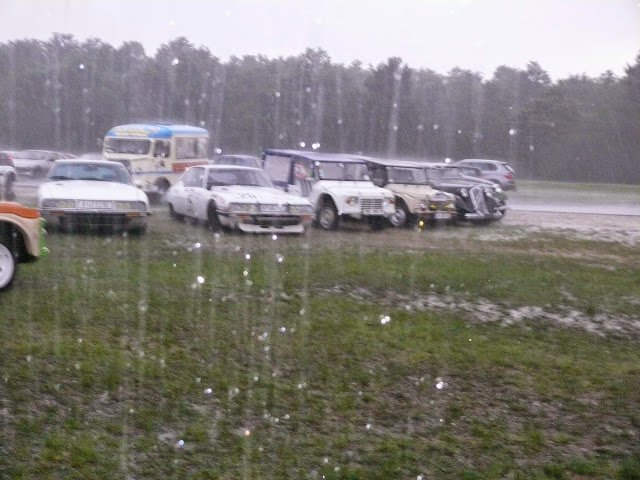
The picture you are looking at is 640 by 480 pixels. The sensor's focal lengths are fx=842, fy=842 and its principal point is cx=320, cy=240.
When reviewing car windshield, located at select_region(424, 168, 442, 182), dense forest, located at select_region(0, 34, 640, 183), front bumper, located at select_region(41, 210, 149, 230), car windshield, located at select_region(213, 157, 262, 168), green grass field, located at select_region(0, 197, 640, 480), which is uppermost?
dense forest, located at select_region(0, 34, 640, 183)

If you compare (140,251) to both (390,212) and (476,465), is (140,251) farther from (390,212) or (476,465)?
(476,465)

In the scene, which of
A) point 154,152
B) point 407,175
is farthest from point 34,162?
point 407,175

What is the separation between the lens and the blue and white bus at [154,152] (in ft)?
73.7

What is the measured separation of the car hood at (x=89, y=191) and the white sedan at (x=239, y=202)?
4.90ft

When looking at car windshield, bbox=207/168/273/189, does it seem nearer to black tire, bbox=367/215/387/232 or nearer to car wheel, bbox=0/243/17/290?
black tire, bbox=367/215/387/232

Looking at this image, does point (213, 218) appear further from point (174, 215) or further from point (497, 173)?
point (497, 173)

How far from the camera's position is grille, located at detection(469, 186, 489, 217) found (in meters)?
19.5

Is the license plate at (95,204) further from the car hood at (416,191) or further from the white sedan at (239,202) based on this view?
the car hood at (416,191)

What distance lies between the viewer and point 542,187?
3978cm

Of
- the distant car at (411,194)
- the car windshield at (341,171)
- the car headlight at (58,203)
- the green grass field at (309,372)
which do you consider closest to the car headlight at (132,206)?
the car headlight at (58,203)

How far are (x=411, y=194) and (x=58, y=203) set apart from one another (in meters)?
7.84

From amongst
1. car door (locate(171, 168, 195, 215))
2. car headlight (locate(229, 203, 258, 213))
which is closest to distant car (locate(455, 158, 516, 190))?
car door (locate(171, 168, 195, 215))

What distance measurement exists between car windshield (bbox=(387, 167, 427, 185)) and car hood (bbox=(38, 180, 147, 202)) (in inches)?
247

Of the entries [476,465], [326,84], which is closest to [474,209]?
[476,465]
